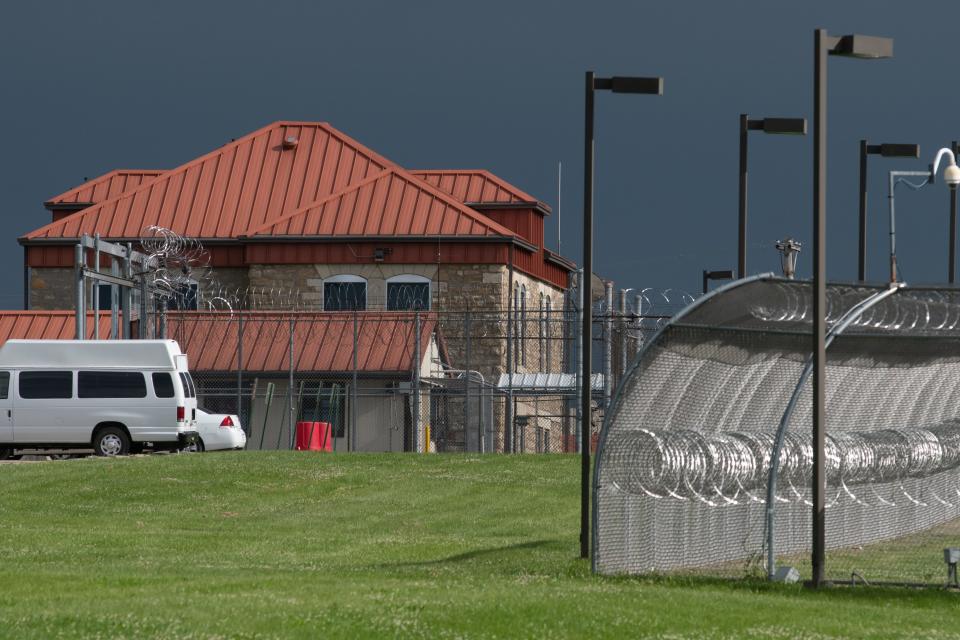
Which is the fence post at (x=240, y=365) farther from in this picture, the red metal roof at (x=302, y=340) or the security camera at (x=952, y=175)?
the security camera at (x=952, y=175)

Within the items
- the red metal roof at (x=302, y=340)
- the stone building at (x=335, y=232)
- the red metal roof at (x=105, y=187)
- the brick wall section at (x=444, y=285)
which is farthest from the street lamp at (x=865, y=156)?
the red metal roof at (x=105, y=187)

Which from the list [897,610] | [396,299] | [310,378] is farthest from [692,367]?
[396,299]

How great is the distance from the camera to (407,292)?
157ft

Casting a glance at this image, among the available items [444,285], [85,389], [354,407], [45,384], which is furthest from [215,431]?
[444,285]

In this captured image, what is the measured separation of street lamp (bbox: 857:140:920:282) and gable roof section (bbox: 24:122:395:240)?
27071mm

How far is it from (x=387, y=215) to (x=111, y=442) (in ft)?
52.4

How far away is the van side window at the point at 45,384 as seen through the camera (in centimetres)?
3403

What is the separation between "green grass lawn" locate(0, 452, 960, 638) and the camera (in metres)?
11.4

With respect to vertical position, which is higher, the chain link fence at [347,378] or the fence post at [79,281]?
the fence post at [79,281]

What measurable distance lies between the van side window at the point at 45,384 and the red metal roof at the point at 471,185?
21.7m

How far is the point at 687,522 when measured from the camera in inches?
623

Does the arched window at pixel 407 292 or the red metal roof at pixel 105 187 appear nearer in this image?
the arched window at pixel 407 292

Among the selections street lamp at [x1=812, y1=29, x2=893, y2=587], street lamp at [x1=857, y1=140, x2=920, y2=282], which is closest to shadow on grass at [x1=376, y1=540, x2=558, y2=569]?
street lamp at [x1=812, y1=29, x2=893, y2=587]

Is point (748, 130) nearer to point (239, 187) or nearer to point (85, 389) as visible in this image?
point (85, 389)
